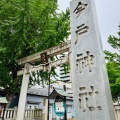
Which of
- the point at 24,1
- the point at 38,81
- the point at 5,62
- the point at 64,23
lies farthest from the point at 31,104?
the point at 24,1

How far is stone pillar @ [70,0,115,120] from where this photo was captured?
11.4 ft

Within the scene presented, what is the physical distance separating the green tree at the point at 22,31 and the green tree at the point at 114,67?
444 centimetres

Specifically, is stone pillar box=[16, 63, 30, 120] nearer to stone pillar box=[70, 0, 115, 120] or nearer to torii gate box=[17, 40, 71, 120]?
torii gate box=[17, 40, 71, 120]

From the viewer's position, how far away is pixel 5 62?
31.3 feet

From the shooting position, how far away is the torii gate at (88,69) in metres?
3.49

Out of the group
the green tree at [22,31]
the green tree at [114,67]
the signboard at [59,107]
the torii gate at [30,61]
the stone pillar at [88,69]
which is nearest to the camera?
the stone pillar at [88,69]

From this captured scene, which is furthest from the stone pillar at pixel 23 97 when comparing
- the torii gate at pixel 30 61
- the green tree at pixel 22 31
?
the green tree at pixel 22 31

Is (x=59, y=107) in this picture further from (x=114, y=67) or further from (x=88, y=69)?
(x=114, y=67)

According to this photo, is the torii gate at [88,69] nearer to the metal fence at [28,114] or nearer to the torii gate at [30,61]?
the torii gate at [30,61]

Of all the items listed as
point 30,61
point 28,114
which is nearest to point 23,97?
point 28,114

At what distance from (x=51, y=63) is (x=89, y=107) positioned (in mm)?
4998

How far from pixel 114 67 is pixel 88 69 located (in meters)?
8.25

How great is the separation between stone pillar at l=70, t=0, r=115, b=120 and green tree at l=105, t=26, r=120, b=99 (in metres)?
6.72

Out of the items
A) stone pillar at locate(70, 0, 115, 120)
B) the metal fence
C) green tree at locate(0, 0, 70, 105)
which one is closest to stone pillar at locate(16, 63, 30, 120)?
the metal fence
